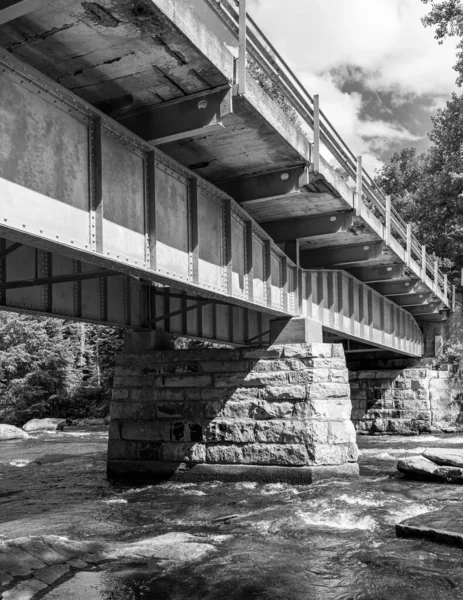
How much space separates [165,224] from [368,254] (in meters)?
8.55

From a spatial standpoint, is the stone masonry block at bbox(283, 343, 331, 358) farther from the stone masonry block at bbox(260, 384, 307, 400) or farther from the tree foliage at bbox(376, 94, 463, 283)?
the tree foliage at bbox(376, 94, 463, 283)

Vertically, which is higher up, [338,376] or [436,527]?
[338,376]

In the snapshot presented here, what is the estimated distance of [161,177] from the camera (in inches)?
386

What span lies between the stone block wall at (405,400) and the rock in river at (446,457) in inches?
540

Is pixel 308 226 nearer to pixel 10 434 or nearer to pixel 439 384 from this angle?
pixel 439 384

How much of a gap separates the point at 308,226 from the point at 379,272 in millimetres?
6886

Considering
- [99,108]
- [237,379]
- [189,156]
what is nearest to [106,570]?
[99,108]

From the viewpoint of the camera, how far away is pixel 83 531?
30.5 feet

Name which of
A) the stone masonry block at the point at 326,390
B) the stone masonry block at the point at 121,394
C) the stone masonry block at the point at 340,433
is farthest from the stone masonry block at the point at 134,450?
the stone masonry block at the point at 340,433

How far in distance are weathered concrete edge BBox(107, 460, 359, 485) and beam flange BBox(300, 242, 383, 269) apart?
521cm

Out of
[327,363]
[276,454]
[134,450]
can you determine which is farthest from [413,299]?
[134,450]

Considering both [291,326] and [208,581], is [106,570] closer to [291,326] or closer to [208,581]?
[208,581]

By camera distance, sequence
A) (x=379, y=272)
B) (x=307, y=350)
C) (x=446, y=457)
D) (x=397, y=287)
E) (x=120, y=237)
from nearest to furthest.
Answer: (x=120, y=237), (x=307, y=350), (x=446, y=457), (x=379, y=272), (x=397, y=287)

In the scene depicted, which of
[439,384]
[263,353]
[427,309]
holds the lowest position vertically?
[439,384]
